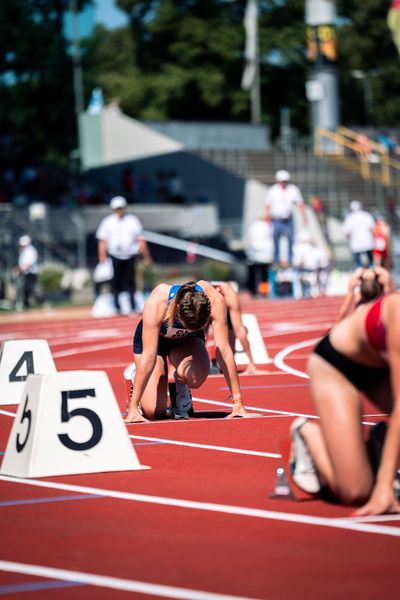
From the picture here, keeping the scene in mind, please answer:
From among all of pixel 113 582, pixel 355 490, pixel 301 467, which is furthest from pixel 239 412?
pixel 113 582

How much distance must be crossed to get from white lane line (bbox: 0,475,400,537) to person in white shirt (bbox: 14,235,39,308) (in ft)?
74.3

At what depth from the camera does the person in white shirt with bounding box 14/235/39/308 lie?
101 feet

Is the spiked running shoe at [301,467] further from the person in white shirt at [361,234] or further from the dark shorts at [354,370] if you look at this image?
the person in white shirt at [361,234]

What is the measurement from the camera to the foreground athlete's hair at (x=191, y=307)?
9.77 meters

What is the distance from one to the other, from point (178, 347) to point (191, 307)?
4.12 ft

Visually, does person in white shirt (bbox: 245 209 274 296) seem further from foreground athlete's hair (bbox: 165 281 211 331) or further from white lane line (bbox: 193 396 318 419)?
foreground athlete's hair (bbox: 165 281 211 331)

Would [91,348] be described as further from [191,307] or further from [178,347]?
[191,307]

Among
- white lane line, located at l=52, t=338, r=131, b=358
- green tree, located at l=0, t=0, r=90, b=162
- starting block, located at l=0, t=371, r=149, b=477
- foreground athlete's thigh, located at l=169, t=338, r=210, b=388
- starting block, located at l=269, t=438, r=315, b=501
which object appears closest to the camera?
starting block, located at l=269, t=438, r=315, b=501

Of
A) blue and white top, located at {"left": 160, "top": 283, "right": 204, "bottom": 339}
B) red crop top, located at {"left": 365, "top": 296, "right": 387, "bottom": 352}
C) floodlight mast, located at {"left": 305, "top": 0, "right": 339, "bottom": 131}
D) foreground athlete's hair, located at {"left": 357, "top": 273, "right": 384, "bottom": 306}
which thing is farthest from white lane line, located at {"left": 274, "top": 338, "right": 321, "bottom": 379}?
floodlight mast, located at {"left": 305, "top": 0, "right": 339, "bottom": 131}

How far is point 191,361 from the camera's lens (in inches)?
429

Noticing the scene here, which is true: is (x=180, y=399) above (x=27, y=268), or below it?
below

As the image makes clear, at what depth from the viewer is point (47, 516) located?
7.10 m

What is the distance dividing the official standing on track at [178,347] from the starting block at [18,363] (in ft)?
4.73

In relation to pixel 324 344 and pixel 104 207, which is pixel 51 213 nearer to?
pixel 104 207
